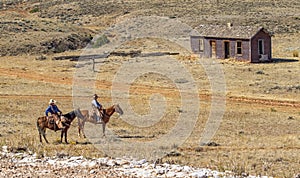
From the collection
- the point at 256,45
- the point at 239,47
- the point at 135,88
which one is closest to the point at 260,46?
the point at 256,45

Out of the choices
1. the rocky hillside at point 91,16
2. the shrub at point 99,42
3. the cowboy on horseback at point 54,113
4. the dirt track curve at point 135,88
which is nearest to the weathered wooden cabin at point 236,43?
the dirt track curve at point 135,88

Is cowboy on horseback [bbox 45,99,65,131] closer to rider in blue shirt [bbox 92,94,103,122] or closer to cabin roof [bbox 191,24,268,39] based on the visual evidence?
rider in blue shirt [bbox 92,94,103,122]

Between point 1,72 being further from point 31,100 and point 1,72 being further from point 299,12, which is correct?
point 299,12

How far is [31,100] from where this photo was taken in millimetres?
27562

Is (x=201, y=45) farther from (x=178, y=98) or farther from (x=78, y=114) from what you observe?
(x=78, y=114)

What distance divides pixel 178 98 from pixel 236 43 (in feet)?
44.0

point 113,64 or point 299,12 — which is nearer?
point 113,64

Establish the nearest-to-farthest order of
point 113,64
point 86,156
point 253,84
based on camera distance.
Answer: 1. point 86,156
2. point 253,84
3. point 113,64

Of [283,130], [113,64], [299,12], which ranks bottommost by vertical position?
[283,130]

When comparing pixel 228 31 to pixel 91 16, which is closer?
pixel 228 31

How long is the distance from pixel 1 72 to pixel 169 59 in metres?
11.7

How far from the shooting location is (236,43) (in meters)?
40.8

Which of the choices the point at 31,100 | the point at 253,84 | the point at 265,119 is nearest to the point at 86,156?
the point at 265,119

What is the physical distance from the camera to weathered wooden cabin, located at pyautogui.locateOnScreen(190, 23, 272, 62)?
40250 mm
